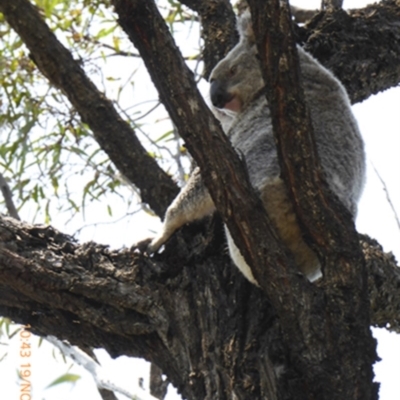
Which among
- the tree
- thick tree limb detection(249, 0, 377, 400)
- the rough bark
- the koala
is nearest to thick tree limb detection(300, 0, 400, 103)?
the koala

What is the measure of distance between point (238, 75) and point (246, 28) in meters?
0.22

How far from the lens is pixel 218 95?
4.04 meters

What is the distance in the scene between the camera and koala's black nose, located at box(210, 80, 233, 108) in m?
4.03

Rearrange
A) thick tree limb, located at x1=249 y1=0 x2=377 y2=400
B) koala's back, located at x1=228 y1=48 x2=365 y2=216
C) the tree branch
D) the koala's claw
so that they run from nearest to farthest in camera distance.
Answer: thick tree limb, located at x1=249 y1=0 x2=377 y2=400 → koala's back, located at x1=228 y1=48 x2=365 y2=216 → the koala's claw → the tree branch

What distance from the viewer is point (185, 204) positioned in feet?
10.6

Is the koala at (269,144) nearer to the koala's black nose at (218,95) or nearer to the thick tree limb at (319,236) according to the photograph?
the koala's black nose at (218,95)

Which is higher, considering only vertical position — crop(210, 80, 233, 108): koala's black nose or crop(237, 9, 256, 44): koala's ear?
crop(237, 9, 256, 44): koala's ear

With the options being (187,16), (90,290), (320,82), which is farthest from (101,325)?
(187,16)

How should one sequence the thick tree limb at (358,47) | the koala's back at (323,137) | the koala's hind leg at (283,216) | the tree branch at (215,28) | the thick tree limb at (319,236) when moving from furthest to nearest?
the tree branch at (215,28)
the thick tree limb at (358,47)
the koala's back at (323,137)
the koala's hind leg at (283,216)
the thick tree limb at (319,236)

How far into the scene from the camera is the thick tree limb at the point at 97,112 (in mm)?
3717

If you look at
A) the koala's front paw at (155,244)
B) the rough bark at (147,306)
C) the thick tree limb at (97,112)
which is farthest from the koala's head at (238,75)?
the rough bark at (147,306)

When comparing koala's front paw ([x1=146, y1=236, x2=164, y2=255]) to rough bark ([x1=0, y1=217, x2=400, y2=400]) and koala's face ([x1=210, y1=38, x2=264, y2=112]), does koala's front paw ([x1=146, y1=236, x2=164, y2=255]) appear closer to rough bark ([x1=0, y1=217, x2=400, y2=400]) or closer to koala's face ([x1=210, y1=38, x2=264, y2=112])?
rough bark ([x1=0, y1=217, x2=400, y2=400])

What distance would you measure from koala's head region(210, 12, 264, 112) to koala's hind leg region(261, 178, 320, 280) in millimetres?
1070
